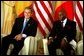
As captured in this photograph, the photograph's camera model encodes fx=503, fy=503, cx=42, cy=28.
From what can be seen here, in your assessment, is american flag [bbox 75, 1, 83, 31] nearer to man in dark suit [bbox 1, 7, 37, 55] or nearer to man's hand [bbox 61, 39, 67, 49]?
man's hand [bbox 61, 39, 67, 49]

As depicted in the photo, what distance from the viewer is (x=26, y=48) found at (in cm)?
638

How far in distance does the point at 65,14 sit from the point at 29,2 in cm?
48

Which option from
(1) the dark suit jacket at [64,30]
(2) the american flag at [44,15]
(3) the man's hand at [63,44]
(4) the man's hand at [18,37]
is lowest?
(3) the man's hand at [63,44]

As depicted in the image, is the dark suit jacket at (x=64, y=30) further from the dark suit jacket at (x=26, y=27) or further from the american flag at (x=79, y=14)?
the dark suit jacket at (x=26, y=27)

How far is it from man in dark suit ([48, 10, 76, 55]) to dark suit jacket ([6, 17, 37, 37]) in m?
0.23

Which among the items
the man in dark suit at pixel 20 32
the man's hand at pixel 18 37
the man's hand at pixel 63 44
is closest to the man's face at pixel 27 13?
the man in dark suit at pixel 20 32

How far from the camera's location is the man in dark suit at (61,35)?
638 centimetres

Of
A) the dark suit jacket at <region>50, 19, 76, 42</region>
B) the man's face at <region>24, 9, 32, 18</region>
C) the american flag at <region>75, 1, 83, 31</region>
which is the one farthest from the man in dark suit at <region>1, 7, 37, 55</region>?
the american flag at <region>75, 1, 83, 31</region>

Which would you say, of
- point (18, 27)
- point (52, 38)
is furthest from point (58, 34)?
point (18, 27)

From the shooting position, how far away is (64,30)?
641 centimetres

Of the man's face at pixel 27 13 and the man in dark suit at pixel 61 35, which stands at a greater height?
the man's face at pixel 27 13

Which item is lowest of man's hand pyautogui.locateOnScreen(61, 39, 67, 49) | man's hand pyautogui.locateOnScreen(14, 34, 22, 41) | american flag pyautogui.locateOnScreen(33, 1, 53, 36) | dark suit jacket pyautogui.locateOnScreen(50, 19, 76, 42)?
man's hand pyautogui.locateOnScreen(61, 39, 67, 49)

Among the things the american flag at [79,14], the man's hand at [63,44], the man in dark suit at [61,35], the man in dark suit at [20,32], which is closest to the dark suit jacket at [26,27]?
the man in dark suit at [20,32]

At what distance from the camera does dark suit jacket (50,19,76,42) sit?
20.9ft
